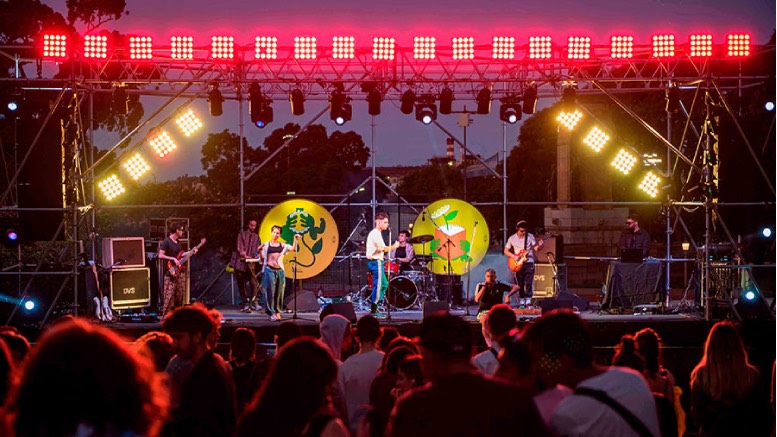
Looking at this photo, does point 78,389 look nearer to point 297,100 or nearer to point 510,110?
point 297,100

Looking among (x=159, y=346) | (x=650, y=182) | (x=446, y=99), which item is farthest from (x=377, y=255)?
(x=159, y=346)

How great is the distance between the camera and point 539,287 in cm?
1736

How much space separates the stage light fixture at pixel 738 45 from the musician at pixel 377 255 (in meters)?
6.26

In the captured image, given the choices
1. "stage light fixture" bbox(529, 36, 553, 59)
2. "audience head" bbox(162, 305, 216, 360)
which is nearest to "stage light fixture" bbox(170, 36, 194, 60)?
"stage light fixture" bbox(529, 36, 553, 59)

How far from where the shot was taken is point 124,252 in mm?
16031

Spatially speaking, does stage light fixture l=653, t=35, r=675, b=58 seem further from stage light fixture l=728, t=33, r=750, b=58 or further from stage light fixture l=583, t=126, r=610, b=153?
stage light fixture l=583, t=126, r=610, b=153

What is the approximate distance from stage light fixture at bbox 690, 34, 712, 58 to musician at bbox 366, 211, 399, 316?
5.74 meters

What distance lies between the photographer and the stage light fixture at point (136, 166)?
15984mm

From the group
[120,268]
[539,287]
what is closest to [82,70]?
[120,268]

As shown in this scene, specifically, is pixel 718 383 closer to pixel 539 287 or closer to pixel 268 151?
pixel 539 287

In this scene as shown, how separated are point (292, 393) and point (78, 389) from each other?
1.16 meters

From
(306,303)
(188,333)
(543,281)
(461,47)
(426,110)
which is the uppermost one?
(461,47)

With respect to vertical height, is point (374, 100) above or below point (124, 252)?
above

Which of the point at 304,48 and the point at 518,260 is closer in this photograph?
the point at 304,48
